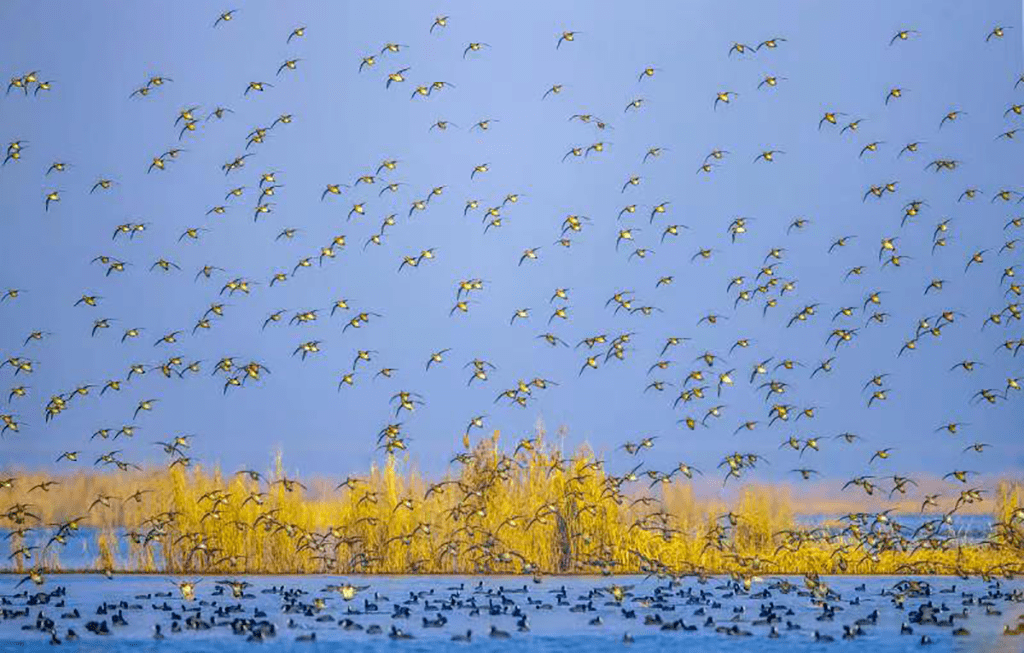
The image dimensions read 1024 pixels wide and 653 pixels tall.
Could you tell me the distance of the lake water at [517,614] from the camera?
42.7ft

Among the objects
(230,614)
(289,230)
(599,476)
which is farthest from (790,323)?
(230,614)

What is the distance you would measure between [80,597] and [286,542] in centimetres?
297

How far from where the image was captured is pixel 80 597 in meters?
16.4

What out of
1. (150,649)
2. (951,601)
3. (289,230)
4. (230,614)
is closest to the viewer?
(150,649)

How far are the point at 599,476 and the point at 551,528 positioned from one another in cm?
86

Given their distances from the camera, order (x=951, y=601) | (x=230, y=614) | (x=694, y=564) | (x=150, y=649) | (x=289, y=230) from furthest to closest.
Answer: (x=289, y=230) < (x=694, y=564) < (x=951, y=601) < (x=230, y=614) < (x=150, y=649)

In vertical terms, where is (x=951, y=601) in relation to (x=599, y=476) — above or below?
below

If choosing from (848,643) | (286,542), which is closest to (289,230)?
(286,542)

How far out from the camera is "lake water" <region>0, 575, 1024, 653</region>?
13.0 meters

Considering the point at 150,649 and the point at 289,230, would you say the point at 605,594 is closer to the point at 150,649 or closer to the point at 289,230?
the point at 150,649

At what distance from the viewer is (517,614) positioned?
14602 millimetres

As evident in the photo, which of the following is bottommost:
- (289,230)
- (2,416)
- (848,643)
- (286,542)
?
(848,643)

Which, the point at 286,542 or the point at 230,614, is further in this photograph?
the point at 286,542

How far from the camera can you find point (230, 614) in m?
14.5
